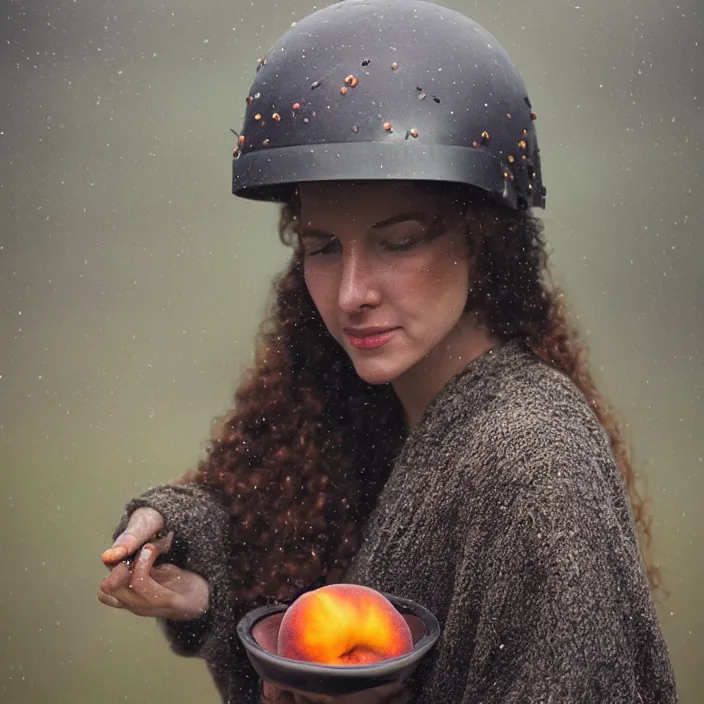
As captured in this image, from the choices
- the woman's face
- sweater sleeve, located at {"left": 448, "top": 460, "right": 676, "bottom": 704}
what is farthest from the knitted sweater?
the woman's face

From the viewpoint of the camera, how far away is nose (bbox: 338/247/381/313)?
117 cm

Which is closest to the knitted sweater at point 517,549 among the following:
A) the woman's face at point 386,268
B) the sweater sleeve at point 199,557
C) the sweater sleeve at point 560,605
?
the sweater sleeve at point 560,605

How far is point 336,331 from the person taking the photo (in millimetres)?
1248

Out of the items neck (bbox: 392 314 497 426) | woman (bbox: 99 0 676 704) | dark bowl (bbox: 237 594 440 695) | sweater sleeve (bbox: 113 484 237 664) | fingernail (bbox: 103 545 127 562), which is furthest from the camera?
sweater sleeve (bbox: 113 484 237 664)

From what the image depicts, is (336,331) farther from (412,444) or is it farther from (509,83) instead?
(509,83)

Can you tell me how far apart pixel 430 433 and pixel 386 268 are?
219 millimetres

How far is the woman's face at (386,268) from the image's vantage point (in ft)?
3.88

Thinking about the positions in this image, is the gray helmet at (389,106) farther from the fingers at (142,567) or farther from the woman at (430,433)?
the fingers at (142,567)

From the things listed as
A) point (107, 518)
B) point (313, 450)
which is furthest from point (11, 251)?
point (313, 450)

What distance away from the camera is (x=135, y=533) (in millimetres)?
1286

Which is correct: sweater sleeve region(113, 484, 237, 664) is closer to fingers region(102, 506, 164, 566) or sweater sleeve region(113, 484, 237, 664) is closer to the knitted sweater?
fingers region(102, 506, 164, 566)

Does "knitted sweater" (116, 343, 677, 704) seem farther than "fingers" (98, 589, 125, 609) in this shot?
No

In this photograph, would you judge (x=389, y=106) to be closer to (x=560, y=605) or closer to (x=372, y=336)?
(x=372, y=336)

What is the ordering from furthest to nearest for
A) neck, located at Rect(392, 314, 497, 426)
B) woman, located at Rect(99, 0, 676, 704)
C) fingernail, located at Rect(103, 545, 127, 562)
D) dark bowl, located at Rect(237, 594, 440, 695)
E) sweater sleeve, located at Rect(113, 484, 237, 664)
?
sweater sleeve, located at Rect(113, 484, 237, 664), neck, located at Rect(392, 314, 497, 426), fingernail, located at Rect(103, 545, 127, 562), woman, located at Rect(99, 0, 676, 704), dark bowl, located at Rect(237, 594, 440, 695)
